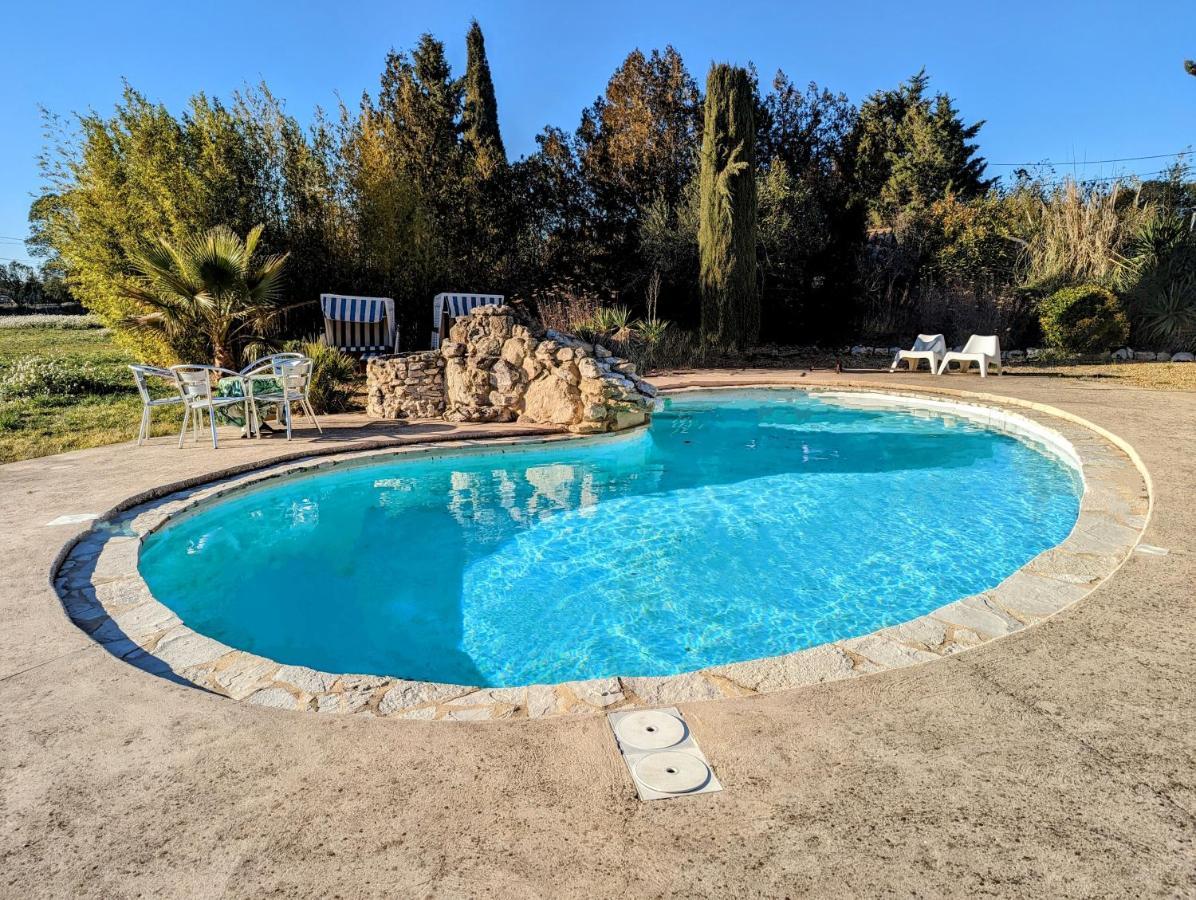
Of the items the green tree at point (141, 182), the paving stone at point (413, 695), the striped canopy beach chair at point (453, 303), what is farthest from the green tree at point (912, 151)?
the paving stone at point (413, 695)

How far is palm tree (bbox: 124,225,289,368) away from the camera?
8086mm

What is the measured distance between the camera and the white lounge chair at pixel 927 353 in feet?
37.5

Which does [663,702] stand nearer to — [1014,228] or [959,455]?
[959,455]

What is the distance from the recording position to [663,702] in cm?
234

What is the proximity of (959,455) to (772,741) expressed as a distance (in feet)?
20.5

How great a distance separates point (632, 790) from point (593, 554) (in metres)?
2.94

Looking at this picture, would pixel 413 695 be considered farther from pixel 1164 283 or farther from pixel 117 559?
pixel 1164 283

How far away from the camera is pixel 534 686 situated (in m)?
2.48

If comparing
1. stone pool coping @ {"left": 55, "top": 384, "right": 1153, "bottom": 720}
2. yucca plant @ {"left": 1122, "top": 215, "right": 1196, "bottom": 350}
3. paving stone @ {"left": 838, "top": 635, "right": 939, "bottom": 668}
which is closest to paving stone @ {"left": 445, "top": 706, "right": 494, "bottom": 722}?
stone pool coping @ {"left": 55, "top": 384, "right": 1153, "bottom": 720}

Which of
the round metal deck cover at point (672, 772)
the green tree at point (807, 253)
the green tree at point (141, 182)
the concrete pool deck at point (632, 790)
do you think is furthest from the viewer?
the green tree at point (807, 253)

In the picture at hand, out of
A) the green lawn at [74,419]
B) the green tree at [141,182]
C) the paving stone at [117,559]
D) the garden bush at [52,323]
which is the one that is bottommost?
the paving stone at [117,559]

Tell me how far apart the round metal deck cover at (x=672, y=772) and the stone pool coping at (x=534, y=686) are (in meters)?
0.35

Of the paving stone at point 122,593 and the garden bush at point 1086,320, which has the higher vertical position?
the garden bush at point 1086,320

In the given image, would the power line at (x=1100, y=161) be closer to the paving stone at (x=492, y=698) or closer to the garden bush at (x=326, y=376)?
the garden bush at (x=326, y=376)
